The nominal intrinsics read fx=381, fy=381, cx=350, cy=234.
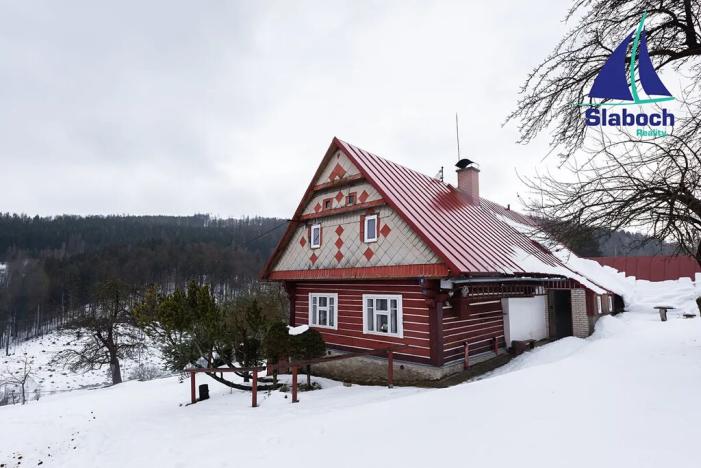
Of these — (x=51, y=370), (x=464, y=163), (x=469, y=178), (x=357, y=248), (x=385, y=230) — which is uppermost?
(x=464, y=163)

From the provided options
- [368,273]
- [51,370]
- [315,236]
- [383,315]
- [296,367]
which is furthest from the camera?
[51,370]

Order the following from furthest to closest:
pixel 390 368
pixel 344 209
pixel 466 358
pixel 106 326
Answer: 1. pixel 106 326
2. pixel 344 209
3. pixel 466 358
4. pixel 390 368

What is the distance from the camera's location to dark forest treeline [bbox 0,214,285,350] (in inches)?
2963

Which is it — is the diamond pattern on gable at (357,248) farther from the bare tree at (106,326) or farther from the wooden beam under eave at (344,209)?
the bare tree at (106,326)

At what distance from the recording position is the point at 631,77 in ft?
22.7

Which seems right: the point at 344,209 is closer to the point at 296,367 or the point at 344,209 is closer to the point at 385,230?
the point at 385,230

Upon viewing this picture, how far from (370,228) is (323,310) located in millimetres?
3890

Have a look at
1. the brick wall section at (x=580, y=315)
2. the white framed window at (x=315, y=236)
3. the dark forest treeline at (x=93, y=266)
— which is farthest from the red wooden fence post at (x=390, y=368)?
the dark forest treeline at (x=93, y=266)

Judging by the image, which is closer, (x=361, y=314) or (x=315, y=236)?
(x=361, y=314)

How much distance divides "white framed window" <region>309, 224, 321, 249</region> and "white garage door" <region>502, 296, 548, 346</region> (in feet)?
23.1

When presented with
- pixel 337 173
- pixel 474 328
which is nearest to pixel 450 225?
pixel 474 328

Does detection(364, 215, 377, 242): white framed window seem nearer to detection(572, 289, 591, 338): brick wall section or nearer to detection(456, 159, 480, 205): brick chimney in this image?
detection(456, 159, 480, 205): brick chimney

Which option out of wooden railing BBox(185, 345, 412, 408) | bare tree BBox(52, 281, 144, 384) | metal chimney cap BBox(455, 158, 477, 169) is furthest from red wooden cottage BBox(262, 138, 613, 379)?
bare tree BBox(52, 281, 144, 384)

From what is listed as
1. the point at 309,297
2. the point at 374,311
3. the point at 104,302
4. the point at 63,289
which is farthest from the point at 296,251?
the point at 63,289
